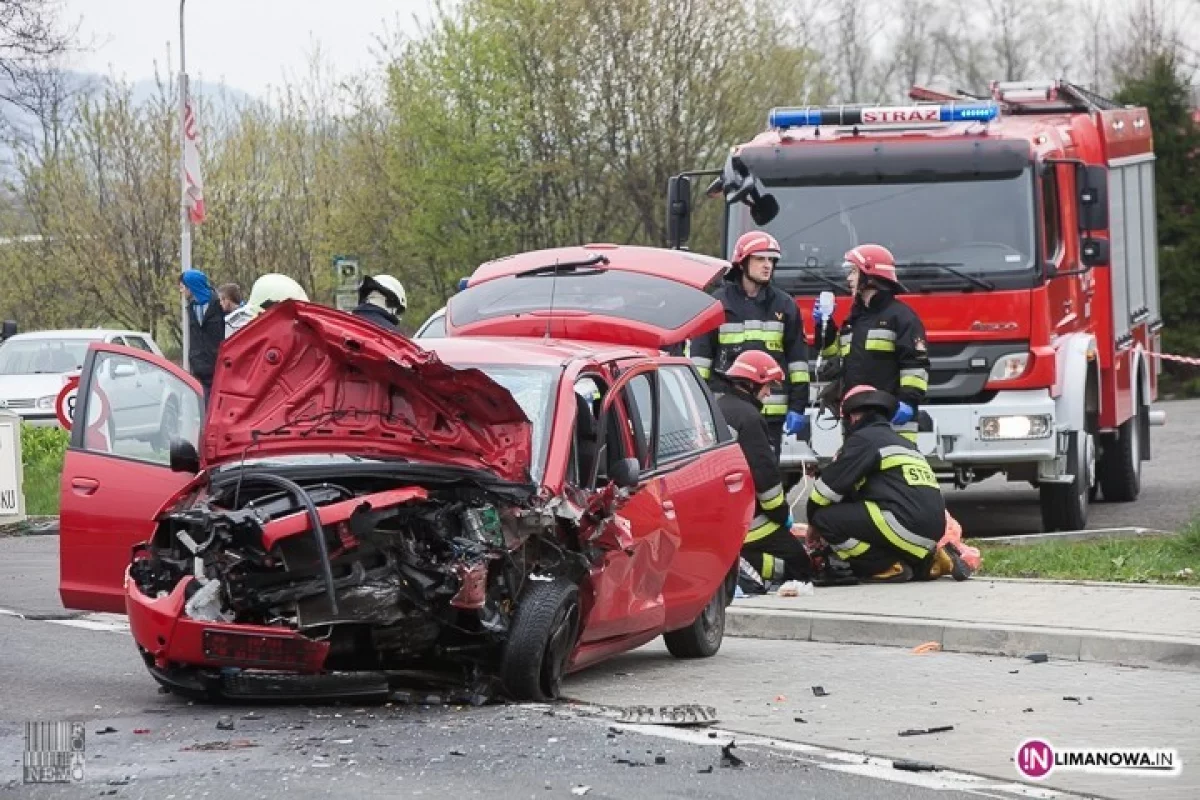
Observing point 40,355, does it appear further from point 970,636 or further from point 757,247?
point 970,636

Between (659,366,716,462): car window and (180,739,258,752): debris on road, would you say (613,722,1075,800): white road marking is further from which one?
(659,366,716,462): car window

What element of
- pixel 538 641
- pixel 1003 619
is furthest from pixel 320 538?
pixel 1003 619

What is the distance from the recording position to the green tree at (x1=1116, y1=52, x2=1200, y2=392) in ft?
120

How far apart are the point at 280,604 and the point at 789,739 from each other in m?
2.00

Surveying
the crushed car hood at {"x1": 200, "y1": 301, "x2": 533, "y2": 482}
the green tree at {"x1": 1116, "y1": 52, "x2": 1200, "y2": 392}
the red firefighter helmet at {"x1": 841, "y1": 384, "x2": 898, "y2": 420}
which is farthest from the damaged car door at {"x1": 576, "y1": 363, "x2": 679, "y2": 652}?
the green tree at {"x1": 1116, "y1": 52, "x2": 1200, "y2": 392}

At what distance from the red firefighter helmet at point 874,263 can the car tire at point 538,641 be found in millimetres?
5793

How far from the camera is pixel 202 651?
862 centimetres

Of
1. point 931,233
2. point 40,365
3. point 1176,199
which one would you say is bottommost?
point 40,365

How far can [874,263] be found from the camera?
14500 millimetres

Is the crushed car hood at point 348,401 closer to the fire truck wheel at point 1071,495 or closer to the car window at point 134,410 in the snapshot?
the car window at point 134,410

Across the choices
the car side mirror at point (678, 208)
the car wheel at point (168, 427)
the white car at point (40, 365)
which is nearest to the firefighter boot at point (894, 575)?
the car side mirror at point (678, 208)

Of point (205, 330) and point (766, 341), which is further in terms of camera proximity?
point (205, 330)

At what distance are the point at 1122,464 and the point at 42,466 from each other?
426 inches

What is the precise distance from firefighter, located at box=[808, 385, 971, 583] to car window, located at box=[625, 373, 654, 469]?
3.04 m
